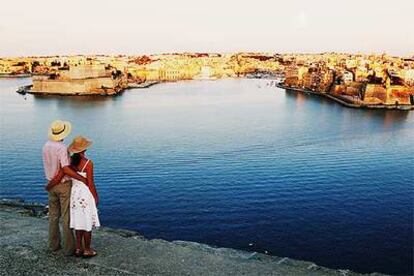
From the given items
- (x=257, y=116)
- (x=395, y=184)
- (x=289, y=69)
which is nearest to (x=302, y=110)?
(x=257, y=116)

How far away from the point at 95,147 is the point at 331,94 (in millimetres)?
49663

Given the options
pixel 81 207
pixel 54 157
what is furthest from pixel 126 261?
pixel 54 157

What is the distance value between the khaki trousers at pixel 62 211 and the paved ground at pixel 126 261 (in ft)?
0.50

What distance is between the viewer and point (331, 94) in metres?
69.4

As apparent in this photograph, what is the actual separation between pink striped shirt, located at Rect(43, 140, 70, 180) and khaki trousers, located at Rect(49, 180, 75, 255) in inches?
4.4

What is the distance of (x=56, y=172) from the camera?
4395 millimetres

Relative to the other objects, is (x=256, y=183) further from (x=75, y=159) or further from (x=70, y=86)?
(x=70, y=86)

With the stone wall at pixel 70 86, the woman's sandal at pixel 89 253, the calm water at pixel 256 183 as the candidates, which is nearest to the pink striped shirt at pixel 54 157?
the woman's sandal at pixel 89 253

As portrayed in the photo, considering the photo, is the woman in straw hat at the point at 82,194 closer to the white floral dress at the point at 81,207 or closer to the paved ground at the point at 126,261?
the white floral dress at the point at 81,207

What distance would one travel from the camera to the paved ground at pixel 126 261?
4.44 metres

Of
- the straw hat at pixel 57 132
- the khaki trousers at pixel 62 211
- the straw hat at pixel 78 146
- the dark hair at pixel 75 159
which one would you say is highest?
the straw hat at pixel 57 132

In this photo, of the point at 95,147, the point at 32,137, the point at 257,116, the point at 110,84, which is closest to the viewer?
the point at 95,147

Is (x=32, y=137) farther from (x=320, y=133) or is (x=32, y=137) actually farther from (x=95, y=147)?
(x=320, y=133)

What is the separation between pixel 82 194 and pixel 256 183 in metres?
13.5
